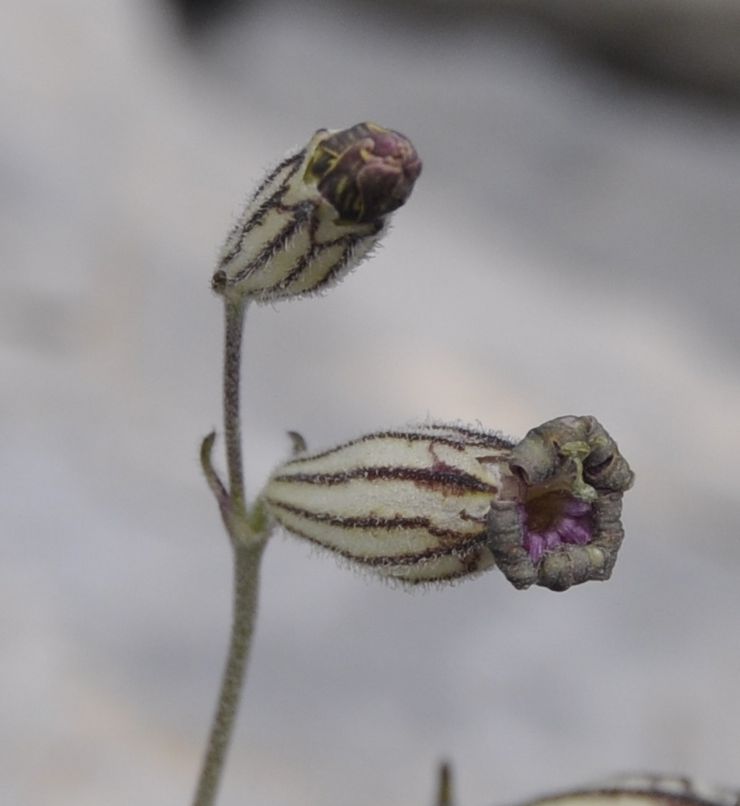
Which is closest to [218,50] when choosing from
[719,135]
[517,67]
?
[517,67]

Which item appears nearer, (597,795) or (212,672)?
(597,795)

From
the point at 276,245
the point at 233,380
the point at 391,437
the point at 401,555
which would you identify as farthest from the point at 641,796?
the point at 276,245

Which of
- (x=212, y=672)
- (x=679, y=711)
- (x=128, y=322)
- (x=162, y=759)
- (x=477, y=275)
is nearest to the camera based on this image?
(x=162, y=759)

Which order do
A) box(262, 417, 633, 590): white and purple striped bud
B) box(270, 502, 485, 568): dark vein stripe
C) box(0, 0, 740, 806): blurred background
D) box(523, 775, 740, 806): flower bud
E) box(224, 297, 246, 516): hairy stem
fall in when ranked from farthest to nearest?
1. box(0, 0, 740, 806): blurred background
2. box(523, 775, 740, 806): flower bud
3. box(224, 297, 246, 516): hairy stem
4. box(270, 502, 485, 568): dark vein stripe
5. box(262, 417, 633, 590): white and purple striped bud

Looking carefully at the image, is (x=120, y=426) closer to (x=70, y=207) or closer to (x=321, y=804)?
(x=70, y=207)

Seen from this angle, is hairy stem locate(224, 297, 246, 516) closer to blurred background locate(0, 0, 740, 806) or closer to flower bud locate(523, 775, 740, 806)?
flower bud locate(523, 775, 740, 806)

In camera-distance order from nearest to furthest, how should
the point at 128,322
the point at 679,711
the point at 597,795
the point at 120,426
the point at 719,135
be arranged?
1. the point at 597,795
2. the point at 679,711
3. the point at 120,426
4. the point at 128,322
5. the point at 719,135

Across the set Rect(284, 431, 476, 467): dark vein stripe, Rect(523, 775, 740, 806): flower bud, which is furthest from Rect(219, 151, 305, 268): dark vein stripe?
Rect(523, 775, 740, 806): flower bud
